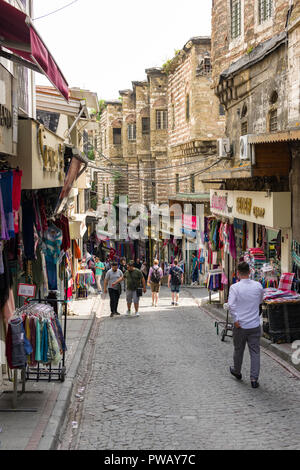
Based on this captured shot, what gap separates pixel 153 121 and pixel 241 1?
22.8 metres

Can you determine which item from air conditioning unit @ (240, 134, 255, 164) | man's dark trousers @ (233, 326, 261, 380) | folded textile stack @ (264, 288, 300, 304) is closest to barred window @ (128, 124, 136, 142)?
air conditioning unit @ (240, 134, 255, 164)

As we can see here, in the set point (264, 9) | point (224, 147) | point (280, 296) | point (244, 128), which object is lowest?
point (280, 296)

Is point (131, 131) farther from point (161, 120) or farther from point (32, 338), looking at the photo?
point (32, 338)

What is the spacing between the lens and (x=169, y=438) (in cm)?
627

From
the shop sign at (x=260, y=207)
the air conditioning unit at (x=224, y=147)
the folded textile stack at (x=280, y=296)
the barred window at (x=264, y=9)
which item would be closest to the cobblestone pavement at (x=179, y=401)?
the folded textile stack at (x=280, y=296)

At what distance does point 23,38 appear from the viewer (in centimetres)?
673

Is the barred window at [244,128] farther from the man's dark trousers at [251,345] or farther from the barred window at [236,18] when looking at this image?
the man's dark trousers at [251,345]

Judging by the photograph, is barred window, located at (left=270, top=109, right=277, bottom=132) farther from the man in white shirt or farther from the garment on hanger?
the garment on hanger

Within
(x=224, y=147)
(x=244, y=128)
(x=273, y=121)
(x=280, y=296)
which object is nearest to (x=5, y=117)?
(x=280, y=296)

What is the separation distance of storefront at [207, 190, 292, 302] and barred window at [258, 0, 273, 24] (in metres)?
4.74

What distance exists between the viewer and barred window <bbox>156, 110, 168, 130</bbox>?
40.8 metres

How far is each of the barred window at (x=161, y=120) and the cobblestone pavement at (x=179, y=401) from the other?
96.2 ft

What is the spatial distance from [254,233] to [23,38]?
1076cm

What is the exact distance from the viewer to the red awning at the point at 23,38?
20.5ft
